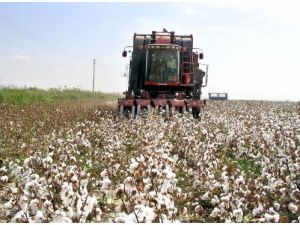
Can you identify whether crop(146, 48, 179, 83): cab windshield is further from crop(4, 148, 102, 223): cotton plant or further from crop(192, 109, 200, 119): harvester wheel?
crop(4, 148, 102, 223): cotton plant

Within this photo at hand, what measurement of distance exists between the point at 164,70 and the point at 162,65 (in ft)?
0.75

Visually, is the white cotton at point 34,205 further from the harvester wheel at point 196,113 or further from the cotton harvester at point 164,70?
the harvester wheel at point 196,113

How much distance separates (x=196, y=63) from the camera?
22578 millimetres

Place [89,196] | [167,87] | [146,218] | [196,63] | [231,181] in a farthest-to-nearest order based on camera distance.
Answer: [196,63]
[167,87]
[231,181]
[89,196]
[146,218]

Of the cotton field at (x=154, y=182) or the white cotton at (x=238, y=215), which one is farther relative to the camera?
the white cotton at (x=238, y=215)

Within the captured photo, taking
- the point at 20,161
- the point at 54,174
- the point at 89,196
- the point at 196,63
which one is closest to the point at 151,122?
the point at 20,161

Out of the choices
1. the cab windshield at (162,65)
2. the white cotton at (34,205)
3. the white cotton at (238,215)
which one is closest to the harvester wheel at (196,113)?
the cab windshield at (162,65)

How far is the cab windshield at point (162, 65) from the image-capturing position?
2086 cm

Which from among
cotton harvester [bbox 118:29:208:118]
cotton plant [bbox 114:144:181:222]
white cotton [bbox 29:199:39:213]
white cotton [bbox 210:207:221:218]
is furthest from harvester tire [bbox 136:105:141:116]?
white cotton [bbox 29:199:39:213]

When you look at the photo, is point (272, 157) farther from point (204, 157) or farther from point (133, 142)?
point (133, 142)

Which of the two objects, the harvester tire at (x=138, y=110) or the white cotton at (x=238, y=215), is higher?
the harvester tire at (x=138, y=110)

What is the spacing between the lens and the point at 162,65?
21.0 meters

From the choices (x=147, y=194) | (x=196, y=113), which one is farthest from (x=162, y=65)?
(x=147, y=194)

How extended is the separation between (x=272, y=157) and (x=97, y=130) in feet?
17.7
